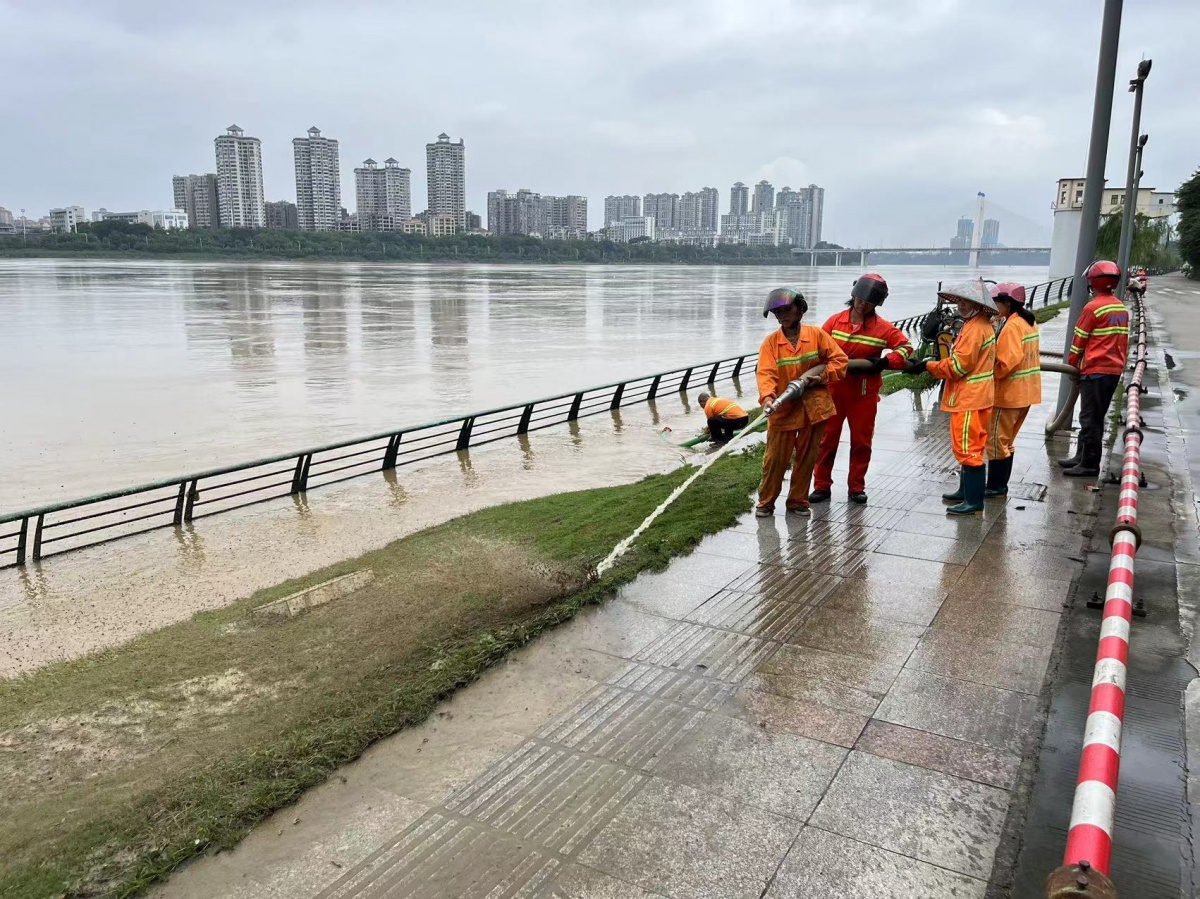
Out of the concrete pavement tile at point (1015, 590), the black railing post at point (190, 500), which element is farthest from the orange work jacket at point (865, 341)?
the black railing post at point (190, 500)

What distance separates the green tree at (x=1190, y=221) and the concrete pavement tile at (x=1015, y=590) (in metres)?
63.2

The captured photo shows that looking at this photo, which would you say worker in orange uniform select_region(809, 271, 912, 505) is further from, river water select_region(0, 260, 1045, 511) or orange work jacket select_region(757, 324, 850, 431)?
river water select_region(0, 260, 1045, 511)

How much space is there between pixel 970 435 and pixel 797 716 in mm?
3625

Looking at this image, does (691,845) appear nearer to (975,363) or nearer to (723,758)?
(723,758)

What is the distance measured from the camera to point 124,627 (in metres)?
6.97

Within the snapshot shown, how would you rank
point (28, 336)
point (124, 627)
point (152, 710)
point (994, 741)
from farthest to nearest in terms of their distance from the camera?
1. point (28, 336)
2. point (124, 627)
3. point (152, 710)
4. point (994, 741)

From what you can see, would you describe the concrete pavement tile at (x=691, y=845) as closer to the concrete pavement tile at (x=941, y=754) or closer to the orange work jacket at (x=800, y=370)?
the concrete pavement tile at (x=941, y=754)

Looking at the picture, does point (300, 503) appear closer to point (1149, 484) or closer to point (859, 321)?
point (859, 321)

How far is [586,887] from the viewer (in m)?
3.13

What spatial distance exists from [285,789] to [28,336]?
136ft

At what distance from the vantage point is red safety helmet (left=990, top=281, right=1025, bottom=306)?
7.02 meters

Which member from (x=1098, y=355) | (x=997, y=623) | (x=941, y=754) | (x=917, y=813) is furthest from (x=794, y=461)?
(x=917, y=813)

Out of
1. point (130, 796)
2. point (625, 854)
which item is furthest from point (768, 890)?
point (130, 796)

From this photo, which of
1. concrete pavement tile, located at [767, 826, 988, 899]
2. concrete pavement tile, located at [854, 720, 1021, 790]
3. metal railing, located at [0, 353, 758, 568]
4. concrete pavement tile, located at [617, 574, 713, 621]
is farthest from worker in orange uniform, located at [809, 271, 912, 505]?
metal railing, located at [0, 353, 758, 568]
